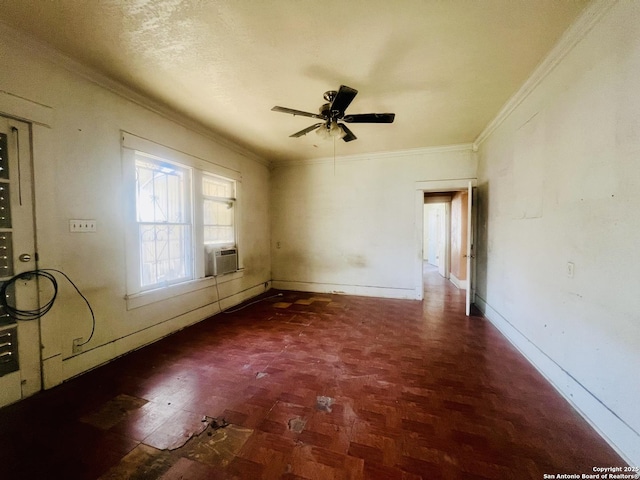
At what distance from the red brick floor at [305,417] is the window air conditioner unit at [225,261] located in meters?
1.25

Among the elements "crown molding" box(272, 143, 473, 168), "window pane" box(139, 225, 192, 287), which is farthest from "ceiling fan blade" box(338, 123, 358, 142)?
"window pane" box(139, 225, 192, 287)

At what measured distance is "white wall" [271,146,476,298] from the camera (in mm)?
4680

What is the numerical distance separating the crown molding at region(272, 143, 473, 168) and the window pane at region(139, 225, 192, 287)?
2.82 m

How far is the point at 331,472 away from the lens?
1.32 meters

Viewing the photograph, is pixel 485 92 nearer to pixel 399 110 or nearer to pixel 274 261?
pixel 399 110

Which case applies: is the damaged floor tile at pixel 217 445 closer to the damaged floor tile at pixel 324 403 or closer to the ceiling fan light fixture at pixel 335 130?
the damaged floor tile at pixel 324 403

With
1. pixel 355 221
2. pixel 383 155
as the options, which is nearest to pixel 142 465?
pixel 355 221

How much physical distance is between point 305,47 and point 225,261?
320 centimetres

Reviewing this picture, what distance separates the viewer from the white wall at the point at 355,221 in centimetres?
468

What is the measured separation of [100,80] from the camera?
7.77ft

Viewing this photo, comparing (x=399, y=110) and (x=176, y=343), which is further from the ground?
(x=399, y=110)

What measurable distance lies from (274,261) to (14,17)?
4640 mm

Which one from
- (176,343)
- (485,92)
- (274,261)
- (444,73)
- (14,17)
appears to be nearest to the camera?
(14,17)

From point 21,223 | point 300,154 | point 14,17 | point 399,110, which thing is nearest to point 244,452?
point 21,223
